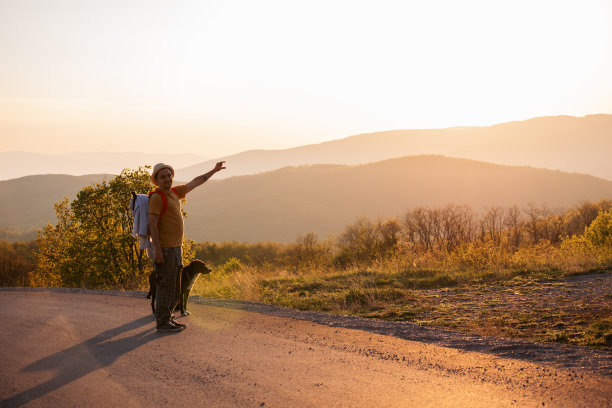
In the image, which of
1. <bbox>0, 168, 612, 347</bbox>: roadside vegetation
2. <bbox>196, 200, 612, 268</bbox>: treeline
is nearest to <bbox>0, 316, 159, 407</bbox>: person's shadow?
<bbox>0, 168, 612, 347</bbox>: roadside vegetation

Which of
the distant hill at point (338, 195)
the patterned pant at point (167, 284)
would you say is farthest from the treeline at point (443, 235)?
the distant hill at point (338, 195)

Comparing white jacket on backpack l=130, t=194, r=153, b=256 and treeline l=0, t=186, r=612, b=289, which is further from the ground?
white jacket on backpack l=130, t=194, r=153, b=256


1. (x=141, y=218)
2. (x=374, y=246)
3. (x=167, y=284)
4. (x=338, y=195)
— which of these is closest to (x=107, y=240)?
(x=167, y=284)

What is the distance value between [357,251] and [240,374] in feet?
53.8

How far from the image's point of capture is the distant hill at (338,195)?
103m

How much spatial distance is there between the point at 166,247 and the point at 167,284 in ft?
1.81

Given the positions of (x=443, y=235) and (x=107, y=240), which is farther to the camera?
(x=443, y=235)

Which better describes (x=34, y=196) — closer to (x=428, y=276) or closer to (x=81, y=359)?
(x=428, y=276)

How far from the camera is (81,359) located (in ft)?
18.1

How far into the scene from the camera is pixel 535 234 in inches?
789

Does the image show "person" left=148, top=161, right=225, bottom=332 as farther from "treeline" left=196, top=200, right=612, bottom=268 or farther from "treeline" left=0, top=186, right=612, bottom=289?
"treeline" left=196, top=200, right=612, bottom=268

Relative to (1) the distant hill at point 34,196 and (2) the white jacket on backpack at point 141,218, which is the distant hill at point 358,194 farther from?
(2) the white jacket on backpack at point 141,218

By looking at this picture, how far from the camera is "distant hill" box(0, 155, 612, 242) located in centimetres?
10262

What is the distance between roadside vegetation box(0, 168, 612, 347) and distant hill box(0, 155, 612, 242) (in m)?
73.8
